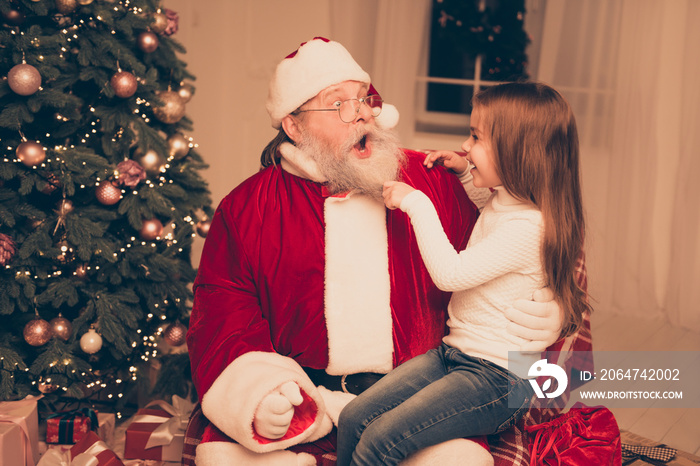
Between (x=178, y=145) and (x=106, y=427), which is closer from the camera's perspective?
(x=106, y=427)

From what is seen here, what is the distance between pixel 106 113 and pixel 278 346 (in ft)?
3.76

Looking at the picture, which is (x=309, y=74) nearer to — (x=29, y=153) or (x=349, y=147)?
(x=349, y=147)

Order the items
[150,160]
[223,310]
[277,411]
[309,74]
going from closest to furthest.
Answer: [277,411], [223,310], [309,74], [150,160]

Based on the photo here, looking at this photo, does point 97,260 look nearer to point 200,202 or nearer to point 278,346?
point 200,202

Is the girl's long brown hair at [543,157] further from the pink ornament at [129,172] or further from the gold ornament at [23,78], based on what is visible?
the gold ornament at [23,78]

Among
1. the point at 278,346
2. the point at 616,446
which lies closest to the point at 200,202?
the point at 278,346

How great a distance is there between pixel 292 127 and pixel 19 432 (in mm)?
1372

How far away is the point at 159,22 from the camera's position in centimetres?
266

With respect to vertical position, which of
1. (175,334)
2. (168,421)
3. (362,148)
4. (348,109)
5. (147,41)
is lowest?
(168,421)

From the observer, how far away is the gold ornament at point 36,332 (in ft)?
8.10

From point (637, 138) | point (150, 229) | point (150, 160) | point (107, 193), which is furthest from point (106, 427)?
point (637, 138)

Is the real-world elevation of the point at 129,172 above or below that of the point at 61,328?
above

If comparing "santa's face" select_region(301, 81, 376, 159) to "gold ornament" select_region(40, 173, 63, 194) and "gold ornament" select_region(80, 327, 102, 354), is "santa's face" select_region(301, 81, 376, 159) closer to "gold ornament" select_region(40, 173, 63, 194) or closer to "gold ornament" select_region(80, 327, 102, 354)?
"gold ornament" select_region(40, 173, 63, 194)

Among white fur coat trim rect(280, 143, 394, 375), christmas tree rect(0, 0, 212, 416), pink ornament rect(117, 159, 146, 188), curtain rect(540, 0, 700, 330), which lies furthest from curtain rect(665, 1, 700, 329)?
pink ornament rect(117, 159, 146, 188)
